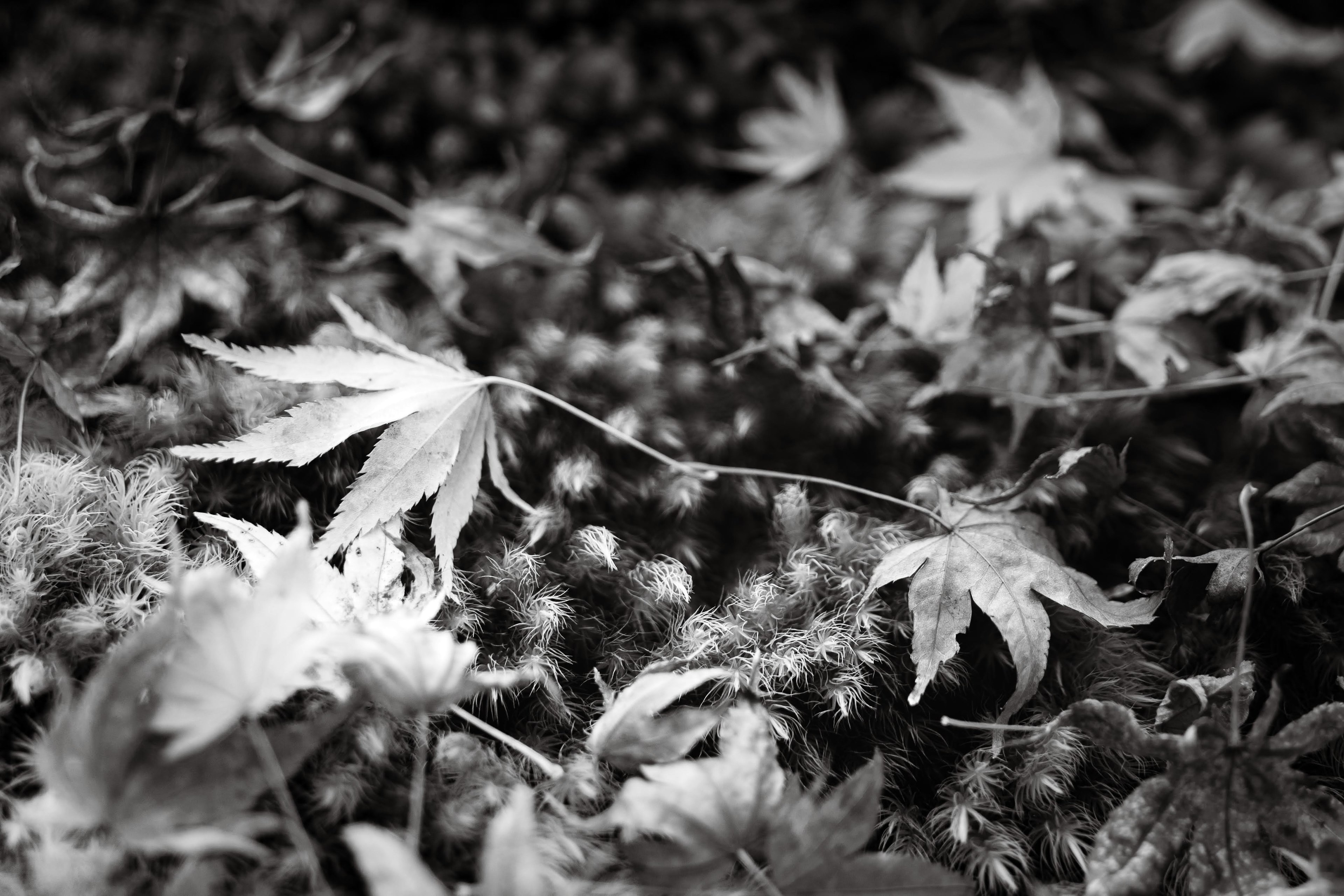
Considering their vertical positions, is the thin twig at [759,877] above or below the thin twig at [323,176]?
below

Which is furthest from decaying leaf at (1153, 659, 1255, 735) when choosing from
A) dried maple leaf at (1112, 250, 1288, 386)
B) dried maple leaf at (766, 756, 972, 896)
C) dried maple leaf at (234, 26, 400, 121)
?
dried maple leaf at (234, 26, 400, 121)

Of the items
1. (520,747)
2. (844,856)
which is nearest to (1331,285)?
(844,856)

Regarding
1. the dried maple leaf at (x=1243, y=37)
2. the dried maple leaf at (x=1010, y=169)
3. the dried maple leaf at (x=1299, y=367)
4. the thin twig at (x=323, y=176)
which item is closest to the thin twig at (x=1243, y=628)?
the dried maple leaf at (x=1299, y=367)

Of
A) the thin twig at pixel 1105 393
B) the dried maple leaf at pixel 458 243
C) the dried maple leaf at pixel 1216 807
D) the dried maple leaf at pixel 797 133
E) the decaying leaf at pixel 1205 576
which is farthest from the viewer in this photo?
the dried maple leaf at pixel 797 133

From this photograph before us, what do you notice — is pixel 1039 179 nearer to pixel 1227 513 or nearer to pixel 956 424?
pixel 956 424

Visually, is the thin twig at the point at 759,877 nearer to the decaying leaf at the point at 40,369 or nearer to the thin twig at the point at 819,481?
the thin twig at the point at 819,481

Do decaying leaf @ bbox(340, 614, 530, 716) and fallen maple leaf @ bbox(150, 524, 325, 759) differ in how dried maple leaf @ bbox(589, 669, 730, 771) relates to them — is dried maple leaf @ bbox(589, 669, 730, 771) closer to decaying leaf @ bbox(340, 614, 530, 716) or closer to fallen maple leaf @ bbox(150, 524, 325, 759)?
decaying leaf @ bbox(340, 614, 530, 716)

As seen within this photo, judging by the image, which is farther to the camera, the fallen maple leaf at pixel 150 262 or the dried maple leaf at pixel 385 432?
the fallen maple leaf at pixel 150 262
